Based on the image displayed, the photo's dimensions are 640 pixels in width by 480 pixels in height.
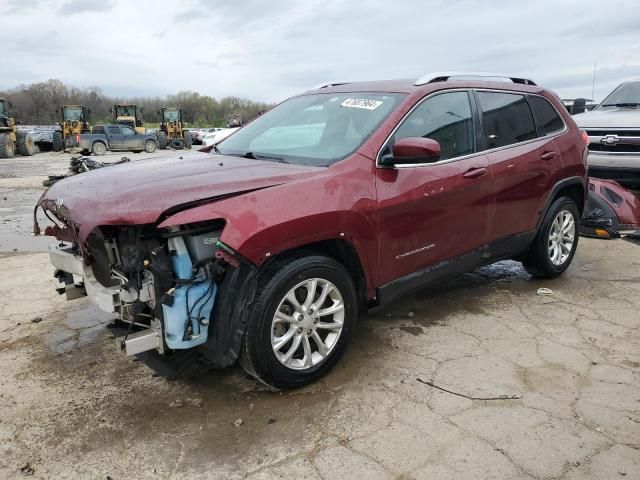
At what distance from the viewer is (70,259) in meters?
3.28

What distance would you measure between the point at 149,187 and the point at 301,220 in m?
0.83

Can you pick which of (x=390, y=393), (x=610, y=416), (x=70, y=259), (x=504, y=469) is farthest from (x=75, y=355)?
(x=610, y=416)

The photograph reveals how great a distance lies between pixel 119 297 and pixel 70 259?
1.93 feet

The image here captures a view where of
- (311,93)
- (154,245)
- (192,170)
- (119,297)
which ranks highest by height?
(311,93)

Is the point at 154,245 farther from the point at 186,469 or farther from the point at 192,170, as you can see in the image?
the point at 186,469

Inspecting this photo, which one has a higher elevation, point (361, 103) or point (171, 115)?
point (171, 115)

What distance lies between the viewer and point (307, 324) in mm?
3100

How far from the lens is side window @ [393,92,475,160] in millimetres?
3695

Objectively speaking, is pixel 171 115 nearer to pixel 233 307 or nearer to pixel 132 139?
pixel 132 139

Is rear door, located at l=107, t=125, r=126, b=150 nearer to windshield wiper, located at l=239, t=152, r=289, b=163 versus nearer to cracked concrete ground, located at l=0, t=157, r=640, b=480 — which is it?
cracked concrete ground, located at l=0, t=157, r=640, b=480

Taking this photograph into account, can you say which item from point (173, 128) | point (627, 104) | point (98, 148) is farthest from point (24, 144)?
point (627, 104)

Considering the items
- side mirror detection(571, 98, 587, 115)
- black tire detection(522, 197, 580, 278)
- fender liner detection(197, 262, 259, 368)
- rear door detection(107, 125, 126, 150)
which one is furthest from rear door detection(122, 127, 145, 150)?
fender liner detection(197, 262, 259, 368)

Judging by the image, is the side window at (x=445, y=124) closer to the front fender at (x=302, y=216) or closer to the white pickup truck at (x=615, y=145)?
the front fender at (x=302, y=216)

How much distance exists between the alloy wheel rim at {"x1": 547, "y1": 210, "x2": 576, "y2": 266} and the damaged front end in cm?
343
